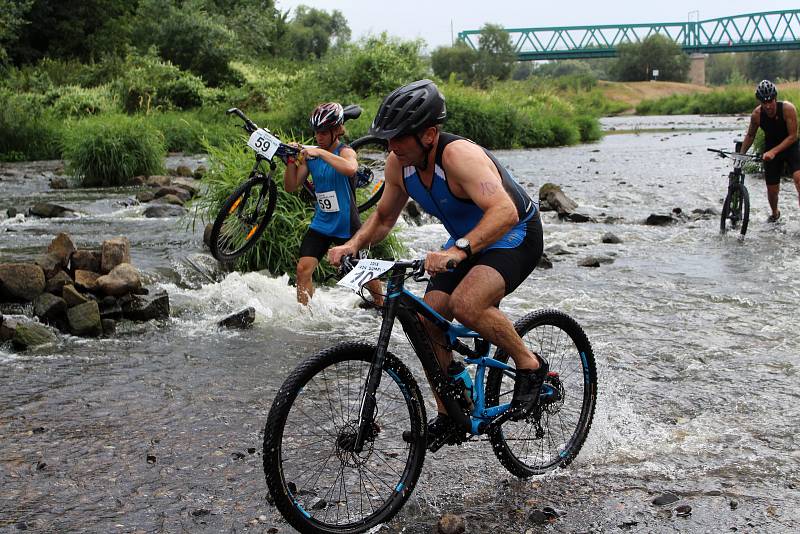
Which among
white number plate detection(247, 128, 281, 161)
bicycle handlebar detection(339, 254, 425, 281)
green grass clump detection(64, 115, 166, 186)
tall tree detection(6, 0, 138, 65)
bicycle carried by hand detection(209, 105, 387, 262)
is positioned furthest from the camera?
tall tree detection(6, 0, 138, 65)

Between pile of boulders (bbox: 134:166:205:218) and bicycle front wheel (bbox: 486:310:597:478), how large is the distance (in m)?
11.0

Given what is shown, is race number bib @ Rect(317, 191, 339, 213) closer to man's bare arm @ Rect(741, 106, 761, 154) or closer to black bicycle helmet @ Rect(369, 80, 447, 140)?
black bicycle helmet @ Rect(369, 80, 447, 140)

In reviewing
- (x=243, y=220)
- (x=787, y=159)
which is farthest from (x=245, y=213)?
(x=787, y=159)

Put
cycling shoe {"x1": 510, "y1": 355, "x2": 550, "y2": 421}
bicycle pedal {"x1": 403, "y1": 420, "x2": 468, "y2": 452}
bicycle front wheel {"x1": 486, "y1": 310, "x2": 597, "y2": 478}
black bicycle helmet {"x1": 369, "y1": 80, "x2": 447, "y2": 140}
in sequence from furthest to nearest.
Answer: bicycle front wheel {"x1": 486, "y1": 310, "x2": 597, "y2": 478}
cycling shoe {"x1": 510, "y1": 355, "x2": 550, "y2": 421}
bicycle pedal {"x1": 403, "y1": 420, "x2": 468, "y2": 452}
black bicycle helmet {"x1": 369, "y1": 80, "x2": 447, "y2": 140}

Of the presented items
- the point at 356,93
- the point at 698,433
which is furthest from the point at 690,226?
the point at 356,93

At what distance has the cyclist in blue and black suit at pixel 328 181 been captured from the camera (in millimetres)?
8289

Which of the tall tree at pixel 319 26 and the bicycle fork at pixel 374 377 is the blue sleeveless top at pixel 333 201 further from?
the tall tree at pixel 319 26

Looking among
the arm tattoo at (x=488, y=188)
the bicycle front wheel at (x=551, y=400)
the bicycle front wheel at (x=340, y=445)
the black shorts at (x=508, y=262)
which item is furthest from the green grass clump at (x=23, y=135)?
the arm tattoo at (x=488, y=188)

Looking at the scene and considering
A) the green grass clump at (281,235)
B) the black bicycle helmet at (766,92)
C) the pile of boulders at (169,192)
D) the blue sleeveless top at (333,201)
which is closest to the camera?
the blue sleeveless top at (333,201)

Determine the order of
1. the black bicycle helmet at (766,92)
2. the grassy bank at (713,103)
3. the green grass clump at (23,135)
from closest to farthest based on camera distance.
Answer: the black bicycle helmet at (766,92), the green grass clump at (23,135), the grassy bank at (713,103)

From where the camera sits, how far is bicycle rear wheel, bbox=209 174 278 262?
10203mm

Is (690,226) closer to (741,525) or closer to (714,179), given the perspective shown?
(714,179)

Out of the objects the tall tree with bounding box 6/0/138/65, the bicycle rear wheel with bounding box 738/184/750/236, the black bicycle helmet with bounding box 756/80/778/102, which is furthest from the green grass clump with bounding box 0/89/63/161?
the tall tree with bounding box 6/0/138/65

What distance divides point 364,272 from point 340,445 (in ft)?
2.99
